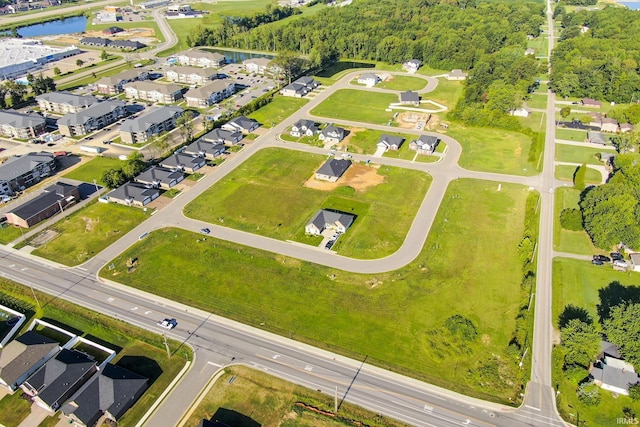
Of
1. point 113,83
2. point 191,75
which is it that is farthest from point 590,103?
point 113,83

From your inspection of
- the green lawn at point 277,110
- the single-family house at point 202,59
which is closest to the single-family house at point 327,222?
the green lawn at point 277,110

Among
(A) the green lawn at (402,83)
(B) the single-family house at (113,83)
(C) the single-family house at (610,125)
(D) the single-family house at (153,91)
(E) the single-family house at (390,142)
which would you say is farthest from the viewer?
(A) the green lawn at (402,83)

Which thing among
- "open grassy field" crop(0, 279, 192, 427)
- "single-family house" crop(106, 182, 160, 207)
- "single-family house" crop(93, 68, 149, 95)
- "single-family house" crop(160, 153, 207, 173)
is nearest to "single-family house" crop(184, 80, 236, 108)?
"single-family house" crop(93, 68, 149, 95)

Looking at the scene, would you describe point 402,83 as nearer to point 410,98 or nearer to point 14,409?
point 410,98

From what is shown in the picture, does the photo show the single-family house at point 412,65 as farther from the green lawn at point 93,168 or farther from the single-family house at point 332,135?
the green lawn at point 93,168

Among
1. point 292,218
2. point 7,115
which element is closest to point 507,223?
point 292,218
